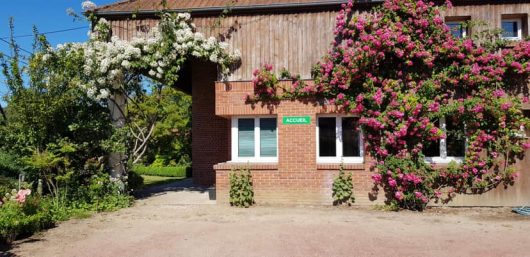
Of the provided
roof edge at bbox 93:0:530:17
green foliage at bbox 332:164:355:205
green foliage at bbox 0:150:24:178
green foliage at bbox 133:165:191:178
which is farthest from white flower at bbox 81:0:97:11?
green foliage at bbox 133:165:191:178

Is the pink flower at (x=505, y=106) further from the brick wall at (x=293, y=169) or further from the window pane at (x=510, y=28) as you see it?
the brick wall at (x=293, y=169)

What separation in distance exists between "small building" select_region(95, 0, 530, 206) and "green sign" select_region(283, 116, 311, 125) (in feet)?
0.09

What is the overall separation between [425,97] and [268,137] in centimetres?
425

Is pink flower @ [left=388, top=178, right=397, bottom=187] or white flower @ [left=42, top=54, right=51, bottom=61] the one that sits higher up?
white flower @ [left=42, top=54, right=51, bottom=61]

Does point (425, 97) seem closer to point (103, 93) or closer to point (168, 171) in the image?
point (103, 93)

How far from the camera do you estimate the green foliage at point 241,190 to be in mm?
11805

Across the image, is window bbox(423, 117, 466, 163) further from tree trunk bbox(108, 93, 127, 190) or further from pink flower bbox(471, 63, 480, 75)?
tree trunk bbox(108, 93, 127, 190)

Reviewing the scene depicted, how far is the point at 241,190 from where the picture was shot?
11.8 m

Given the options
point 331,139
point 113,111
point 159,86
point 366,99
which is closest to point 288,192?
point 331,139

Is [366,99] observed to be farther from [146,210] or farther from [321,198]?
[146,210]

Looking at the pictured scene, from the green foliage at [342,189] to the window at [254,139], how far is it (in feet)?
6.09

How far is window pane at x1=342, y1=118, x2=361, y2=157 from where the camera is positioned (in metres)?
12.1

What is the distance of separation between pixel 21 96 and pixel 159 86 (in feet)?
11.0

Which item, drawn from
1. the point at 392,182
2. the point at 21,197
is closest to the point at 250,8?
the point at 392,182
